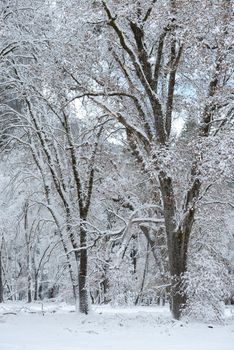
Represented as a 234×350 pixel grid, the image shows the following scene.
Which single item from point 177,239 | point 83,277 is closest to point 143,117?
point 177,239

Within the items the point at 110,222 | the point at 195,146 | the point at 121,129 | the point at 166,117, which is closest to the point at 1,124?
the point at 121,129

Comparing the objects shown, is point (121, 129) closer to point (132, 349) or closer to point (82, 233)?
point (82, 233)

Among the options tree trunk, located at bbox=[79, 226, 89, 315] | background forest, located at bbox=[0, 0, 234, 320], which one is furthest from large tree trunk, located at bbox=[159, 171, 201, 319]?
tree trunk, located at bbox=[79, 226, 89, 315]

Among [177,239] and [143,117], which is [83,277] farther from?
[143,117]

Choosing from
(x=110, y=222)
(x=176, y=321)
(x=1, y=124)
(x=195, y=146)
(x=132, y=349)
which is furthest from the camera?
(x=110, y=222)

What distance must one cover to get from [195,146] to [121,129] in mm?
7136

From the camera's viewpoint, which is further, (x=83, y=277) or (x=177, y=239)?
(x=83, y=277)

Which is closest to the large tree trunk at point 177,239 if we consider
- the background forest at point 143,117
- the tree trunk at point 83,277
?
the background forest at point 143,117

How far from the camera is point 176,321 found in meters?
12.1

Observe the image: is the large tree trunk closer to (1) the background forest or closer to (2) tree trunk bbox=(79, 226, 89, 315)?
(1) the background forest

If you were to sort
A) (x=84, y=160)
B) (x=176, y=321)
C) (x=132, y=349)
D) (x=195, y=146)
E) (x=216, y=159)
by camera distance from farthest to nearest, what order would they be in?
(x=84, y=160), (x=176, y=321), (x=195, y=146), (x=216, y=159), (x=132, y=349)

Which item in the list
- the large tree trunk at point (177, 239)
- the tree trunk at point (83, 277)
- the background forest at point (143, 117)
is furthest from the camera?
the tree trunk at point (83, 277)

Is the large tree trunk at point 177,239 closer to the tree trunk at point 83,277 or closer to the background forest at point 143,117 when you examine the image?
the background forest at point 143,117

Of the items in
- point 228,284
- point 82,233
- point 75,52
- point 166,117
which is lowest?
point 228,284
